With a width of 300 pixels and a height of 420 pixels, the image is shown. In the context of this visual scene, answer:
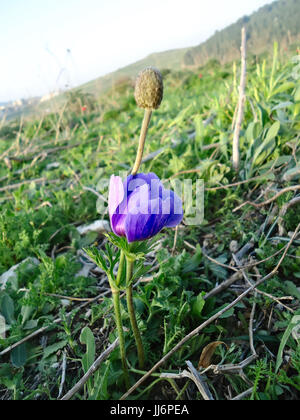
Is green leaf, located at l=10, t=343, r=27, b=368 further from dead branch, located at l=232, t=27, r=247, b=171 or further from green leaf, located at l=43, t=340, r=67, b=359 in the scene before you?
dead branch, located at l=232, t=27, r=247, b=171

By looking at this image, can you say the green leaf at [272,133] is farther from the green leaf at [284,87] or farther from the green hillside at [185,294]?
the green leaf at [284,87]

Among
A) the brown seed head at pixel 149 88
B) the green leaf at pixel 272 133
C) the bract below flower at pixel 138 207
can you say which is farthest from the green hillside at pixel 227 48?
the green leaf at pixel 272 133

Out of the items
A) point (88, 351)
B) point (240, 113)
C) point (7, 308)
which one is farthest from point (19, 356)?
point (240, 113)

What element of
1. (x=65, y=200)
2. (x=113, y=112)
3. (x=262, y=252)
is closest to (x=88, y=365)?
(x=262, y=252)

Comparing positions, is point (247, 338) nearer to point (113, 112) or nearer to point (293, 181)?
point (293, 181)

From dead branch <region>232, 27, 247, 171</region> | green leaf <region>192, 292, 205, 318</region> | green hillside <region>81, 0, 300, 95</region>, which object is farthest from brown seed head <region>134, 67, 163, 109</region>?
dead branch <region>232, 27, 247, 171</region>

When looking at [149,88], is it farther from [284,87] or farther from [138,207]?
[284,87]

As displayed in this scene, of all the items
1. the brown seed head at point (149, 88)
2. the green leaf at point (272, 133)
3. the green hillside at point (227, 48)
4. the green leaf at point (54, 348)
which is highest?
the green hillside at point (227, 48)
